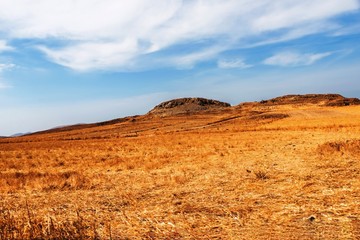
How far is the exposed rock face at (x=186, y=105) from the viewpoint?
115531mm

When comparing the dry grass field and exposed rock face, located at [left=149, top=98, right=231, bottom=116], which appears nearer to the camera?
the dry grass field

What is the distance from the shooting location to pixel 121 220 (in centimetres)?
810

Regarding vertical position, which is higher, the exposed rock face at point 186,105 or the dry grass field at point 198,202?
the exposed rock face at point 186,105

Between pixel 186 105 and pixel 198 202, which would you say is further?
pixel 186 105

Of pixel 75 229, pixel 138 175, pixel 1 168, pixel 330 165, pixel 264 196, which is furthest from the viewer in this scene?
pixel 1 168

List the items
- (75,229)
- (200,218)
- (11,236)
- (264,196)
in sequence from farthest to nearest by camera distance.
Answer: (264,196) → (200,218) → (75,229) → (11,236)

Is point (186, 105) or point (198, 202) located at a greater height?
point (186, 105)

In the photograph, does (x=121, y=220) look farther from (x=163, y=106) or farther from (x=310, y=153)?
(x=163, y=106)

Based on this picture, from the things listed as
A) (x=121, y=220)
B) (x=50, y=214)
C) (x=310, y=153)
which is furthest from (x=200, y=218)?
(x=310, y=153)

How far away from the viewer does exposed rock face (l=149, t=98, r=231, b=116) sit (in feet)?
379

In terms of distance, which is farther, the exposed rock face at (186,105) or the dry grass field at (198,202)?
the exposed rock face at (186,105)

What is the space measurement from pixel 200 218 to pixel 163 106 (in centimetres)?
11937

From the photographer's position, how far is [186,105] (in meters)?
121

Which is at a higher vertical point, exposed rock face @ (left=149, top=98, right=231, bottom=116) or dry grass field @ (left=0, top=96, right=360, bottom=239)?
exposed rock face @ (left=149, top=98, right=231, bottom=116)
